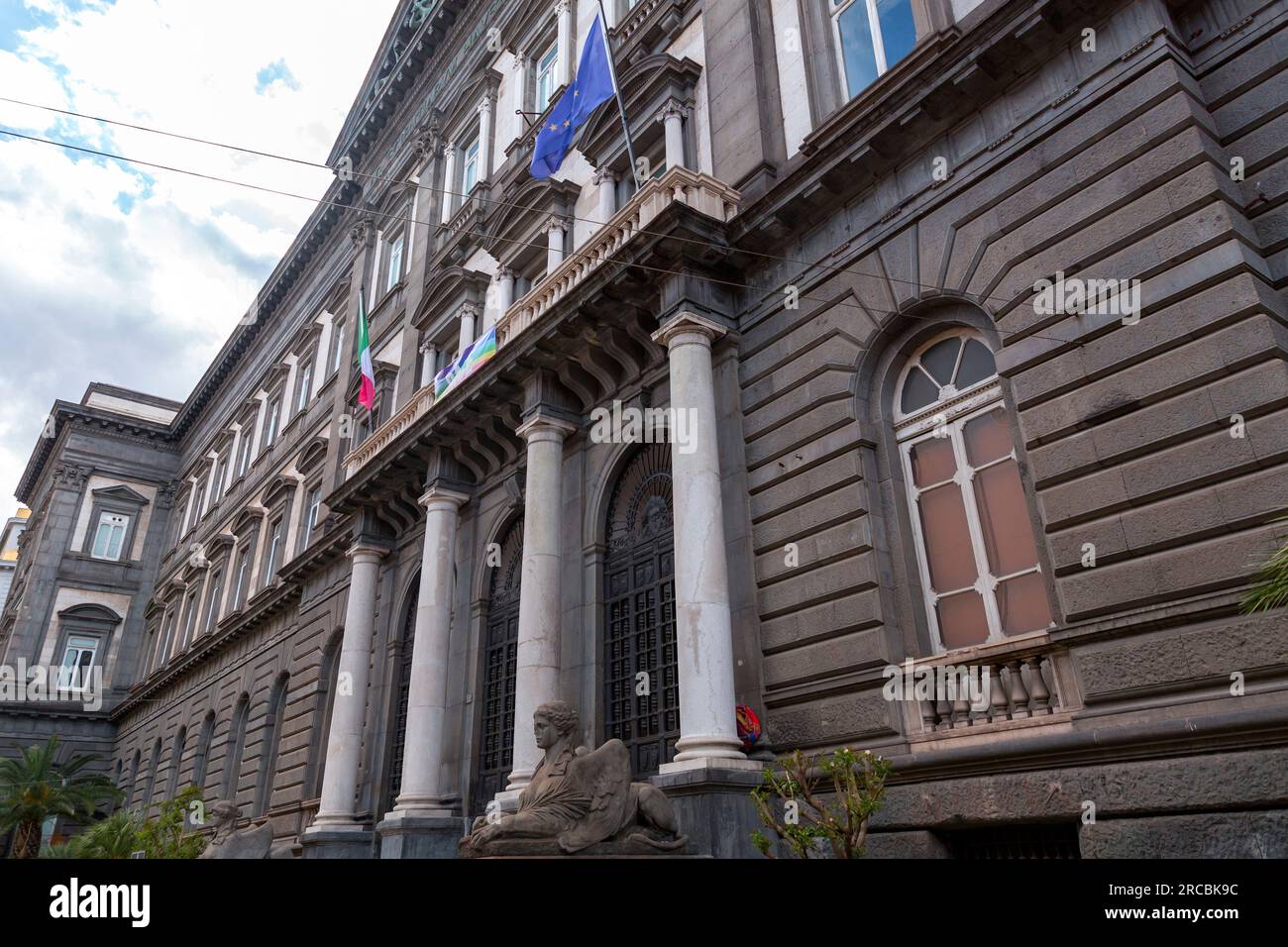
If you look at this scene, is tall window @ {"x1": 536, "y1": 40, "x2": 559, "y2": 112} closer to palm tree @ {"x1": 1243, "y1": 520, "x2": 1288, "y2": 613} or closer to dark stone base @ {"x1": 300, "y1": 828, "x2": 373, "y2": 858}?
dark stone base @ {"x1": 300, "y1": 828, "x2": 373, "y2": 858}

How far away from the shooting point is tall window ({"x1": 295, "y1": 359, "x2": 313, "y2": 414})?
103ft

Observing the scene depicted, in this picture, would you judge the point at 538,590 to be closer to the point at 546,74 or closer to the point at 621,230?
the point at 621,230

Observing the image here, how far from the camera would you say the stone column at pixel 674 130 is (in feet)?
49.2

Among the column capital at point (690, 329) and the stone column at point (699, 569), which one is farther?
the column capital at point (690, 329)

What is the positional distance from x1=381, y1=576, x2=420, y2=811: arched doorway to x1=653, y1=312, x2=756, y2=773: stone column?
8651mm

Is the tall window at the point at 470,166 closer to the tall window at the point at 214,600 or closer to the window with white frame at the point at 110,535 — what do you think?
the tall window at the point at 214,600

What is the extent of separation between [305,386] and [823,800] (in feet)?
90.1

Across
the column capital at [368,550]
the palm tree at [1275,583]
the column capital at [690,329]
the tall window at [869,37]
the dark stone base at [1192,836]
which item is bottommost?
the dark stone base at [1192,836]

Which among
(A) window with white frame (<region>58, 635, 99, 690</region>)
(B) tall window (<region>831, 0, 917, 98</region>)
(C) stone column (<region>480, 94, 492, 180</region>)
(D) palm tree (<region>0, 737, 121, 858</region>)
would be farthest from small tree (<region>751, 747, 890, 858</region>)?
(A) window with white frame (<region>58, 635, 99, 690</region>)

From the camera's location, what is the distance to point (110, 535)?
148 feet

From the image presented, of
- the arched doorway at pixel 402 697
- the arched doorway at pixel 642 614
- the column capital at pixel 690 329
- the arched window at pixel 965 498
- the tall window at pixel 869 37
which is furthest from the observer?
the arched doorway at pixel 402 697

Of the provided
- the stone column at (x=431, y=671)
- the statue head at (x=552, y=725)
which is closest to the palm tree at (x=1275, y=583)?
the statue head at (x=552, y=725)

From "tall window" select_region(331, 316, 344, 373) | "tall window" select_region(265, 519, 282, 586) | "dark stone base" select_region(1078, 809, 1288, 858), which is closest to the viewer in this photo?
"dark stone base" select_region(1078, 809, 1288, 858)

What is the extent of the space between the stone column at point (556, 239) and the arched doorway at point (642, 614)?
5347 millimetres
